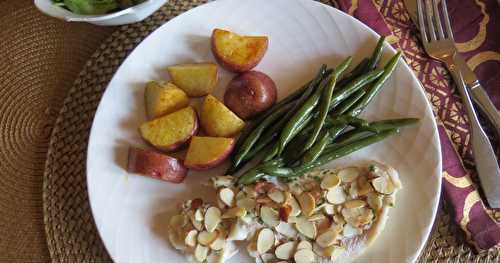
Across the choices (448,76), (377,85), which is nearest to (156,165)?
(377,85)

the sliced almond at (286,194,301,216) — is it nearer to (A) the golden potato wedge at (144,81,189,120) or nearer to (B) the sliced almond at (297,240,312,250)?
(B) the sliced almond at (297,240,312,250)

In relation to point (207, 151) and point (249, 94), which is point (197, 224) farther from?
point (249, 94)

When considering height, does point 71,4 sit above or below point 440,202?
above

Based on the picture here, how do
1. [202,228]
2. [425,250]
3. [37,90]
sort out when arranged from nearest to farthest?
[202,228] → [425,250] → [37,90]

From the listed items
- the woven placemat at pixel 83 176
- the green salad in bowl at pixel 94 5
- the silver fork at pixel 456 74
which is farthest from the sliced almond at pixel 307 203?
the green salad in bowl at pixel 94 5

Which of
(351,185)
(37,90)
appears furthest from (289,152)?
(37,90)

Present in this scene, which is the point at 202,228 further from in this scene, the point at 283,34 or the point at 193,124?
the point at 283,34

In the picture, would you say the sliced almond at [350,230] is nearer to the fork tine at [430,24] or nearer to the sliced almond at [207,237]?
the sliced almond at [207,237]
